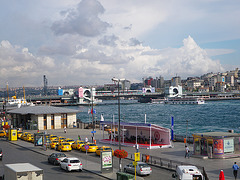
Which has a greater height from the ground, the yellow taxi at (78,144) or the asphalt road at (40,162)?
the yellow taxi at (78,144)

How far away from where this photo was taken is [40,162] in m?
28.8

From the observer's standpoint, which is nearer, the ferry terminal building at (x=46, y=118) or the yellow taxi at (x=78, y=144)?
the yellow taxi at (x=78, y=144)

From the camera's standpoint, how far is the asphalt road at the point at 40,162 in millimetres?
23055

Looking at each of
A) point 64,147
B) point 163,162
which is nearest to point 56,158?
point 64,147

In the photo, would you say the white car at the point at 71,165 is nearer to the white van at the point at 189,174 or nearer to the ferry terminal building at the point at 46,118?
the white van at the point at 189,174

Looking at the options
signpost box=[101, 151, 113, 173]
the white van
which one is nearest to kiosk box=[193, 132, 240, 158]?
the white van

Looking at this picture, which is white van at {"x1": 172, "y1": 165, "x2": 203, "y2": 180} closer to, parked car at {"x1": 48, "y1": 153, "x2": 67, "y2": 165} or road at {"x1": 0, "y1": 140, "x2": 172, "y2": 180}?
road at {"x1": 0, "y1": 140, "x2": 172, "y2": 180}

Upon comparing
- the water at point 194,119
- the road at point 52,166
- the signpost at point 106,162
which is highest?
the signpost at point 106,162

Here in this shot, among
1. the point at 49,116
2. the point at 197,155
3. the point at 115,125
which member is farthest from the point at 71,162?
the point at 49,116

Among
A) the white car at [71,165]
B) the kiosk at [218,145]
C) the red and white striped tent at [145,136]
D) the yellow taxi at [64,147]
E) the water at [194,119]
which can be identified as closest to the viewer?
the white car at [71,165]

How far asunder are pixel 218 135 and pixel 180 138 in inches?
539


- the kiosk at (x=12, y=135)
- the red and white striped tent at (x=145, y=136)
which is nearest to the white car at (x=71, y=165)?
the red and white striped tent at (x=145, y=136)

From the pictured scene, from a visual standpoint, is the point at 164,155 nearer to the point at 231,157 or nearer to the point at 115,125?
the point at 231,157

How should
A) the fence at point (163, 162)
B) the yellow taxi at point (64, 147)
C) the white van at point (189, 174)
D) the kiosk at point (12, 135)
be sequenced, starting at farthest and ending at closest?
the kiosk at point (12, 135)
the yellow taxi at point (64, 147)
the fence at point (163, 162)
the white van at point (189, 174)
